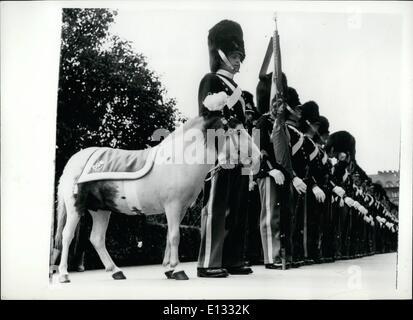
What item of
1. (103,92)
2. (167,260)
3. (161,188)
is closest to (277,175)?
(161,188)

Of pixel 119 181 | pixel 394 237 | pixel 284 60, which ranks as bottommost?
pixel 394 237

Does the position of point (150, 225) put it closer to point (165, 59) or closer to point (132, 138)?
point (132, 138)

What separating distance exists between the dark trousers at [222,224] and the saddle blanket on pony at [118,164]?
1.91 feet

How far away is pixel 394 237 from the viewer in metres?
7.06

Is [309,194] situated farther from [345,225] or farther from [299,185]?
[345,225]

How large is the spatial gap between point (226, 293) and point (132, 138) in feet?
5.34

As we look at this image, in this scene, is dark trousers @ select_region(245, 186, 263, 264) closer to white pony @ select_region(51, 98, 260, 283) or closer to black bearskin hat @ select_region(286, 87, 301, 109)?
white pony @ select_region(51, 98, 260, 283)

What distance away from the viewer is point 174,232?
656 cm

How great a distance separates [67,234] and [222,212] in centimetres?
137

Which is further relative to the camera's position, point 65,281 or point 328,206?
point 328,206

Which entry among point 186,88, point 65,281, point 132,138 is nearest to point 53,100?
point 132,138

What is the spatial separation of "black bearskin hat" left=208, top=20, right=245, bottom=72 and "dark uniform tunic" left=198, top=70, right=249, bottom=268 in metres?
0.17

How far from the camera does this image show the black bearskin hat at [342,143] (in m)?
7.10

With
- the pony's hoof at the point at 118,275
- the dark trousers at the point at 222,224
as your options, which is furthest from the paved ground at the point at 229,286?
the dark trousers at the point at 222,224
